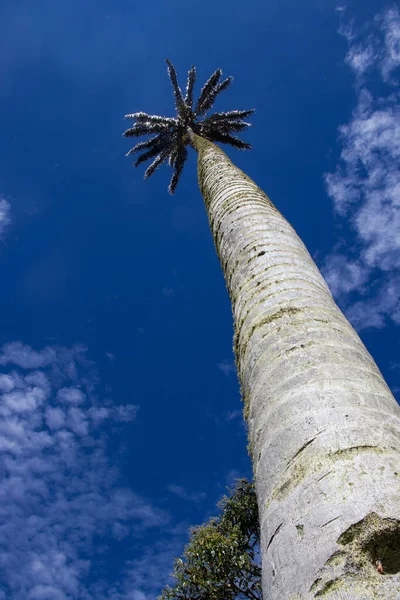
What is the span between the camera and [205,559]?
802 centimetres

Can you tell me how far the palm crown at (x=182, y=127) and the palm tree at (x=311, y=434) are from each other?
12.9 meters

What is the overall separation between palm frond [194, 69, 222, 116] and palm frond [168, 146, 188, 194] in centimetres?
152

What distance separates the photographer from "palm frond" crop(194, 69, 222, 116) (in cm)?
1705

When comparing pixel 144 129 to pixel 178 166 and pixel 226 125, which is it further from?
pixel 226 125

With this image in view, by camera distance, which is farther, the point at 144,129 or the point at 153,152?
the point at 153,152

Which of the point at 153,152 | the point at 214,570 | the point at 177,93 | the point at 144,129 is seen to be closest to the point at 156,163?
the point at 153,152

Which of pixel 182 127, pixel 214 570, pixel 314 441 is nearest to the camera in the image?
pixel 314 441

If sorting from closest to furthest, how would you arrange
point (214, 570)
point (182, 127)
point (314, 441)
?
point (314, 441)
point (214, 570)
point (182, 127)

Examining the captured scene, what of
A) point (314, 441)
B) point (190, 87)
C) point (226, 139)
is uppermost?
point (190, 87)

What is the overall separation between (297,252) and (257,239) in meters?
0.41

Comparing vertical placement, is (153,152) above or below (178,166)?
above

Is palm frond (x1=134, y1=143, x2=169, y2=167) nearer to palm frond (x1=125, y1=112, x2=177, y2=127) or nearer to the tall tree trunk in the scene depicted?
palm frond (x1=125, y1=112, x2=177, y2=127)

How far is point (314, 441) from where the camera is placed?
6.98 ft

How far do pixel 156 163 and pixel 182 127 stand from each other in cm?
188
